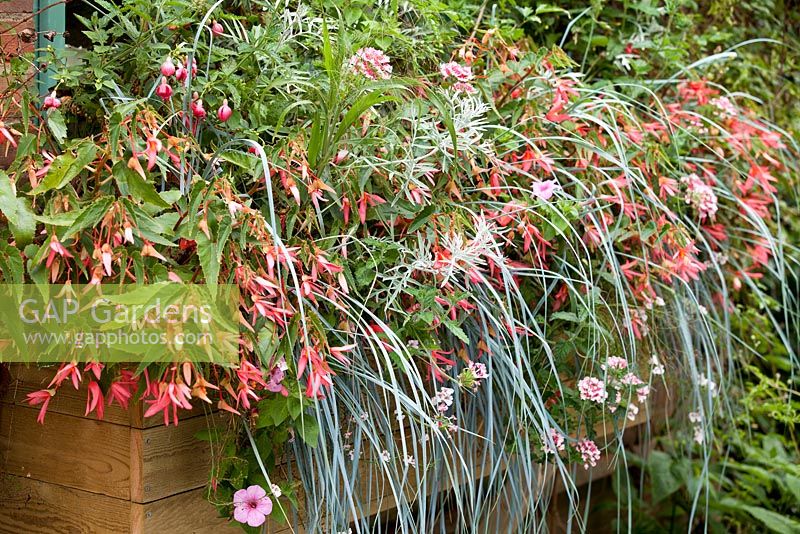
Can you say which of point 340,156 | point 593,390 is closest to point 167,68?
point 340,156

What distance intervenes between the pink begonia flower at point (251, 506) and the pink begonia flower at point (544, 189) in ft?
2.20

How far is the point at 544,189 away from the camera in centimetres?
148

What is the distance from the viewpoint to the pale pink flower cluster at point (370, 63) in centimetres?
136

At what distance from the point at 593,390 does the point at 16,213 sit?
→ 92 centimetres

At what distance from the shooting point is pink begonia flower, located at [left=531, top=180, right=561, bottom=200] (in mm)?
1471

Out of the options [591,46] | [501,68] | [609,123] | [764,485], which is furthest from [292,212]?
[764,485]

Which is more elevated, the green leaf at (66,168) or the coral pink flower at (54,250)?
the green leaf at (66,168)

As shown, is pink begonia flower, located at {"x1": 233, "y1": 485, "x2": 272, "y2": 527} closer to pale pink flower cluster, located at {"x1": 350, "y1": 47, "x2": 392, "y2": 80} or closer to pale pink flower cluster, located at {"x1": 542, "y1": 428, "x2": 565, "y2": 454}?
pale pink flower cluster, located at {"x1": 542, "y1": 428, "x2": 565, "y2": 454}

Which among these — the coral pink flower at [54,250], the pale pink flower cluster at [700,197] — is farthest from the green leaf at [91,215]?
A: the pale pink flower cluster at [700,197]

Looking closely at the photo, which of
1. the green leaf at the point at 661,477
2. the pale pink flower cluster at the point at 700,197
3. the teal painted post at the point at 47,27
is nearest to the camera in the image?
the teal painted post at the point at 47,27

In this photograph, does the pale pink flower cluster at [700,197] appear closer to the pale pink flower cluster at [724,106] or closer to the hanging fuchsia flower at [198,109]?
the pale pink flower cluster at [724,106]

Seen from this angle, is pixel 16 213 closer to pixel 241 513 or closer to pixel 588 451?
pixel 241 513

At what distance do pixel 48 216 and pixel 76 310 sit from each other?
0.12 meters

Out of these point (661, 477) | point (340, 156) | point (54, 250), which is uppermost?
point (340, 156)
